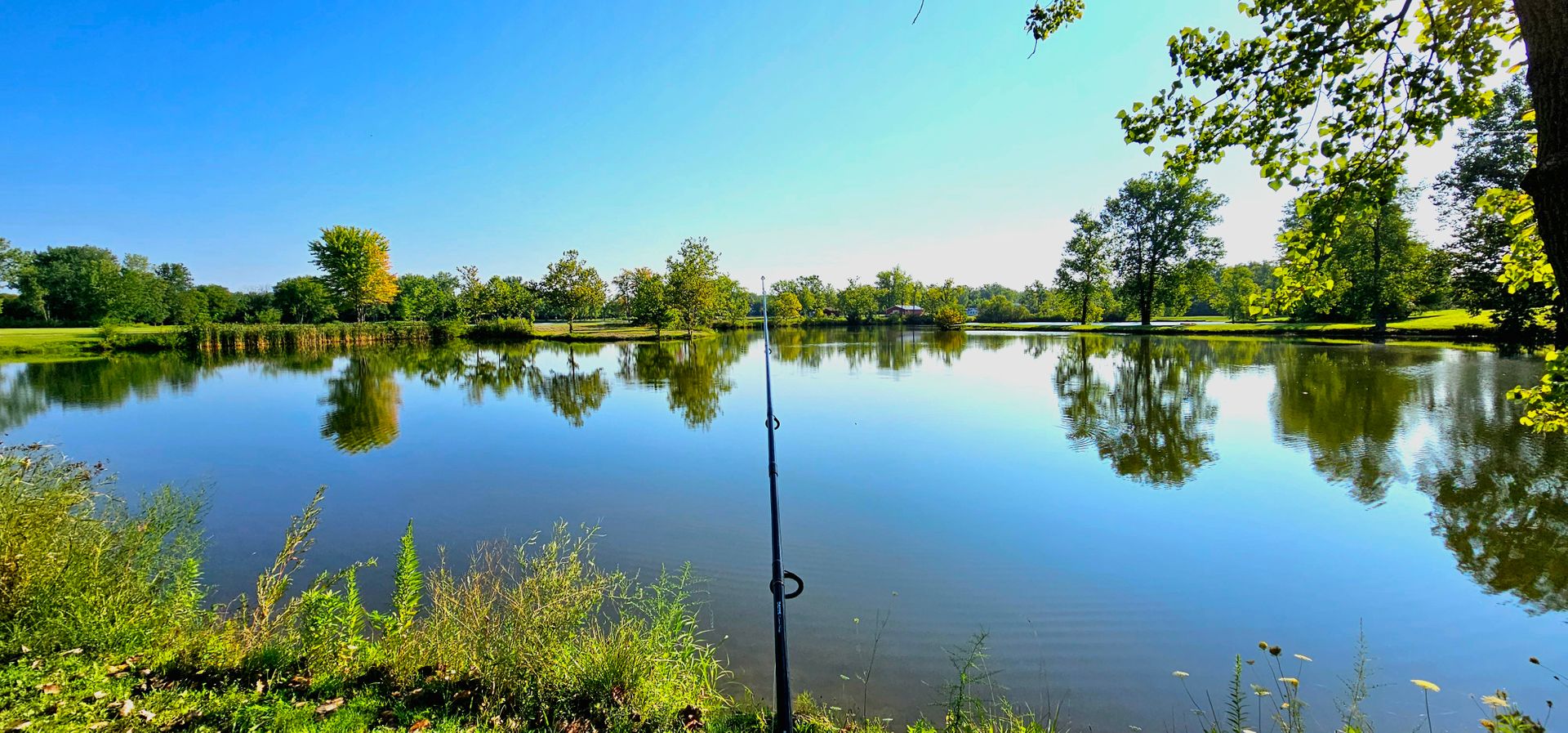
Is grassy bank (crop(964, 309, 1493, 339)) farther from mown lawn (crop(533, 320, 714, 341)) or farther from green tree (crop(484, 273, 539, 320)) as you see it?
green tree (crop(484, 273, 539, 320))

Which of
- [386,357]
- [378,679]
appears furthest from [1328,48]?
[386,357]

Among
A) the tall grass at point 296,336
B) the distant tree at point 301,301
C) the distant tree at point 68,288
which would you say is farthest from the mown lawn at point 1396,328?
the distant tree at point 68,288

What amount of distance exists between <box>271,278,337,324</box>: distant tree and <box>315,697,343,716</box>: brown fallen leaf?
6447 centimetres

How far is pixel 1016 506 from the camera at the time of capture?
6.98 m

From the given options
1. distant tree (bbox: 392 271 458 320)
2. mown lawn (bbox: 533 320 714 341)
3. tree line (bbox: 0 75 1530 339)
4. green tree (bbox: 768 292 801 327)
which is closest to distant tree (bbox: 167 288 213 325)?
tree line (bbox: 0 75 1530 339)

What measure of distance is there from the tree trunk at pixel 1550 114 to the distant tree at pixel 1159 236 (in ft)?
140

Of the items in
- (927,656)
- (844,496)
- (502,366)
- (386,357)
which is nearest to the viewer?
(927,656)

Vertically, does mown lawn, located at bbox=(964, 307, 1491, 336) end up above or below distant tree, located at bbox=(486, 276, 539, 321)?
below

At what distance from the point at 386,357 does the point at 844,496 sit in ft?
104

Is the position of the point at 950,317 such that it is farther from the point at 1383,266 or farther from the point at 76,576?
the point at 76,576

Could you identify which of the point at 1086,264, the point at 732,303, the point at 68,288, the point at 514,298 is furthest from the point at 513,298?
the point at 1086,264

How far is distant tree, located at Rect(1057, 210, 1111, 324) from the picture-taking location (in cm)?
4494

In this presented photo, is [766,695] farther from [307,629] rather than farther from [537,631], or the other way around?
[307,629]

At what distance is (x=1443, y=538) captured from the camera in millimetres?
5727
